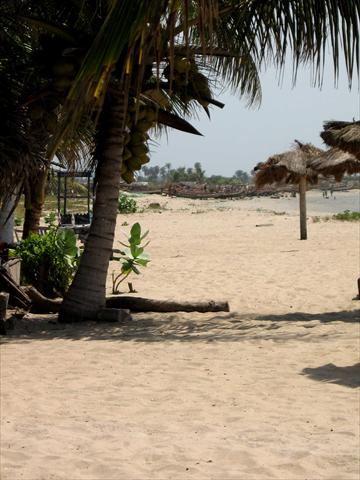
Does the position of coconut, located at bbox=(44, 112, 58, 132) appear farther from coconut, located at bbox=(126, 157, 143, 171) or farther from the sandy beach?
the sandy beach

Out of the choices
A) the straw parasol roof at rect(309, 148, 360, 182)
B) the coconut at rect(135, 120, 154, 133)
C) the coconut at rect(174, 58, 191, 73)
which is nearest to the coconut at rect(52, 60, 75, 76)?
the coconut at rect(174, 58, 191, 73)

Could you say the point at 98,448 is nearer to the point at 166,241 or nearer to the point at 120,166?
the point at 120,166

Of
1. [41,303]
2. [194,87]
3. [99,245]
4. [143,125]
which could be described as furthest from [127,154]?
[41,303]

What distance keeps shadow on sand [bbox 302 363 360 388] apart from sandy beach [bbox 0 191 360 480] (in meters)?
0.01

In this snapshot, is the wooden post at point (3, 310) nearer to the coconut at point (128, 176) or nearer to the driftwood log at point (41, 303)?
the driftwood log at point (41, 303)

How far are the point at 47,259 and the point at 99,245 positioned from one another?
2000 millimetres

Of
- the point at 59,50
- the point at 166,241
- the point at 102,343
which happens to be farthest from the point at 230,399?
the point at 166,241

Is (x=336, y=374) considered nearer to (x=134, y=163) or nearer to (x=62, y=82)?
Answer: (x=62, y=82)

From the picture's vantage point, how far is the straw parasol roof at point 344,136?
847 centimetres

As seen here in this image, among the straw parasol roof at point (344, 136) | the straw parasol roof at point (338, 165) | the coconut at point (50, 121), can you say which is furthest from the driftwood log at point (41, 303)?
the straw parasol roof at point (338, 165)

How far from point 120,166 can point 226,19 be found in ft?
5.95

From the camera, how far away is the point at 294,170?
20.0 meters

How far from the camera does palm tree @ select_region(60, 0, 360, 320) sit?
2146 mm

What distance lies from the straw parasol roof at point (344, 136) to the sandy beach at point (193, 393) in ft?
6.50
